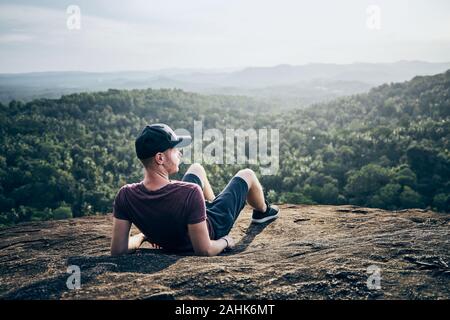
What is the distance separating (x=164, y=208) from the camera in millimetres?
4066

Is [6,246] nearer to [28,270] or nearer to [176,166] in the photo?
[28,270]

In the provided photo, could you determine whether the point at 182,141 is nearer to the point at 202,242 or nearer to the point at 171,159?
the point at 171,159

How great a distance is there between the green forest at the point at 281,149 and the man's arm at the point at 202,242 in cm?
2570

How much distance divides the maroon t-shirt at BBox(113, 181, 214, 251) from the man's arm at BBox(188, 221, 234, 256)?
2.9 inches

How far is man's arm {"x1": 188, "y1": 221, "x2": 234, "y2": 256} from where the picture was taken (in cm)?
405

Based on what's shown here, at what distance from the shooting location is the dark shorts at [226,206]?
183 inches

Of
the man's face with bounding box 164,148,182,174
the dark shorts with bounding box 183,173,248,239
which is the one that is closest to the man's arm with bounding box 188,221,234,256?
the dark shorts with bounding box 183,173,248,239

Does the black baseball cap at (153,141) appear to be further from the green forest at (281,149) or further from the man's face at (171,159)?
the green forest at (281,149)

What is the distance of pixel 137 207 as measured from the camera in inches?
163

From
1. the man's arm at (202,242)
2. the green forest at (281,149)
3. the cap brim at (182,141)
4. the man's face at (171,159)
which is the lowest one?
the green forest at (281,149)

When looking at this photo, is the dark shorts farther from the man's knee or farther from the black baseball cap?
the black baseball cap

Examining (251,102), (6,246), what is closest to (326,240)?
(6,246)

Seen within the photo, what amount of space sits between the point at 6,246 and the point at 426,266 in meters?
5.06

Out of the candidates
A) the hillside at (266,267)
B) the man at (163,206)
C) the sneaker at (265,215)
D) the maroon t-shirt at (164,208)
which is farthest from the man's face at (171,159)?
the sneaker at (265,215)
